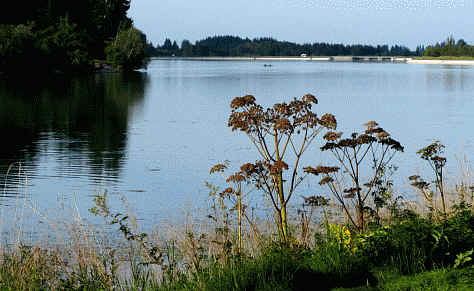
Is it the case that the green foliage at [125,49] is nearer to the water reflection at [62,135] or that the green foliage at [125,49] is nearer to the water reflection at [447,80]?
the water reflection at [447,80]

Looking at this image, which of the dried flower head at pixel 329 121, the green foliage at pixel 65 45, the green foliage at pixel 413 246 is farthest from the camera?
the green foliage at pixel 65 45

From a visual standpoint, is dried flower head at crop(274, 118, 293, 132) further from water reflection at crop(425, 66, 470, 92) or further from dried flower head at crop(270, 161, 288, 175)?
water reflection at crop(425, 66, 470, 92)

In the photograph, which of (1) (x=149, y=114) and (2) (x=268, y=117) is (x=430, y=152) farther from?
(1) (x=149, y=114)

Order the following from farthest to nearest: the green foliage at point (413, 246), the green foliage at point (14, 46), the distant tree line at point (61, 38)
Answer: the distant tree line at point (61, 38), the green foliage at point (14, 46), the green foliage at point (413, 246)

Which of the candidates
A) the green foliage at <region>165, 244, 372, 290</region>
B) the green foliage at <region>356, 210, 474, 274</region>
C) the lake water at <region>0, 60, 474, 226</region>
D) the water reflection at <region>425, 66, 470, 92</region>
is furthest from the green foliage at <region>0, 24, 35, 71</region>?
the green foliage at <region>356, 210, 474, 274</region>

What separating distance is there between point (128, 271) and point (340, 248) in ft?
11.7

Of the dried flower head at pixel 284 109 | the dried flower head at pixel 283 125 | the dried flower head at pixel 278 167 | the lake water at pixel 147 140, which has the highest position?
the dried flower head at pixel 284 109

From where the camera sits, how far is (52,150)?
2359 cm

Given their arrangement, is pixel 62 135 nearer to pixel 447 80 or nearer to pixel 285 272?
pixel 285 272

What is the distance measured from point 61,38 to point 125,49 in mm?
13237

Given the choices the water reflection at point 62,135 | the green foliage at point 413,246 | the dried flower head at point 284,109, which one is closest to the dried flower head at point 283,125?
the dried flower head at point 284,109

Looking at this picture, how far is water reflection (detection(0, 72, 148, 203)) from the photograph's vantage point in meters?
19.5

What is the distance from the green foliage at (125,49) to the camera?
332 ft

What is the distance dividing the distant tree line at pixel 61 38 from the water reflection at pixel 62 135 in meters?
25.4
